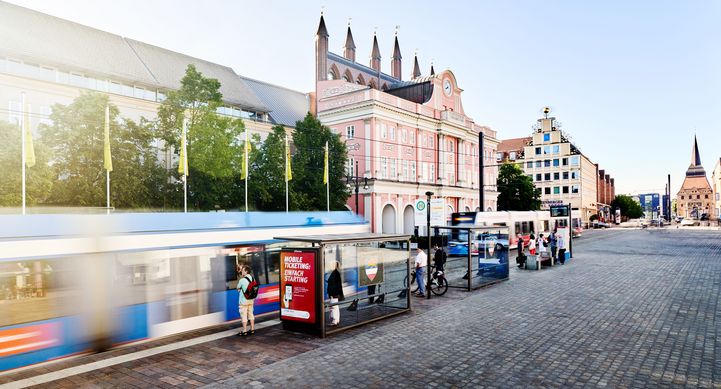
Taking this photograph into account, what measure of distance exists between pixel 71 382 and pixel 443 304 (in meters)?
11.0

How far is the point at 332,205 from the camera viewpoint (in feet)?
139

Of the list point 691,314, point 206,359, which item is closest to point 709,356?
point 691,314

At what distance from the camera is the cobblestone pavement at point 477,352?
28.8 ft

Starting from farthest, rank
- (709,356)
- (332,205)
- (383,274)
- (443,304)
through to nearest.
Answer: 1. (332,205)
2. (443,304)
3. (383,274)
4. (709,356)

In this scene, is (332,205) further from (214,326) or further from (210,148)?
(214,326)

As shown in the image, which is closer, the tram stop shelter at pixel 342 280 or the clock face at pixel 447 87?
the tram stop shelter at pixel 342 280

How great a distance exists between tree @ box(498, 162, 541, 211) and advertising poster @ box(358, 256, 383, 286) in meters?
66.0

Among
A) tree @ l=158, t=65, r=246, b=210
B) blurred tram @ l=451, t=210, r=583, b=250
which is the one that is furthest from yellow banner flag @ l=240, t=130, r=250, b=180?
blurred tram @ l=451, t=210, r=583, b=250

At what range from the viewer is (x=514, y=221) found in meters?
39.4

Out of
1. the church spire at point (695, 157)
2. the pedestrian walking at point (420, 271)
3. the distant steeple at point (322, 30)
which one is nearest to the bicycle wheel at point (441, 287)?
the pedestrian walking at point (420, 271)

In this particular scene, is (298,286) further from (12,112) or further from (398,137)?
(398,137)

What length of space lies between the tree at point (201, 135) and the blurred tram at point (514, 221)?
17908mm

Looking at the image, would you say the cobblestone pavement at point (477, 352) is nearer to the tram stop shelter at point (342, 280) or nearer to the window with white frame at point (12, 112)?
the tram stop shelter at point (342, 280)

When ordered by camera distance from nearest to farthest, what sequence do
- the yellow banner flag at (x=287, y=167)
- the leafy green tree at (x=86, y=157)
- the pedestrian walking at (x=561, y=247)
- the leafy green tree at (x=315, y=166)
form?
the pedestrian walking at (x=561, y=247) < the leafy green tree at (x=86, y=157) < the yellow banner flag at (x=287, y=167) < the leafy green tree at (x=315, y=166)
